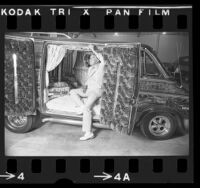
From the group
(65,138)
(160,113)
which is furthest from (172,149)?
(65,138)

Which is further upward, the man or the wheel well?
the man

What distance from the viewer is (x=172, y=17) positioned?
254 inches

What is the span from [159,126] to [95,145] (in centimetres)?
88

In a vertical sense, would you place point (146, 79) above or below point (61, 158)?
above

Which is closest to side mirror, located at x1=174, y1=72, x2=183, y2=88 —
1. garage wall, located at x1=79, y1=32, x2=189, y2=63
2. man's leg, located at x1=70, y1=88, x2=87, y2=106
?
garage wall, located at x1=79, y1=32, x2=189, y2=63

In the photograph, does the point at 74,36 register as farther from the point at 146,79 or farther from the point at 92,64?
the point at 146,79

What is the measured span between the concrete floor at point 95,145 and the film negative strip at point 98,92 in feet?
0.04

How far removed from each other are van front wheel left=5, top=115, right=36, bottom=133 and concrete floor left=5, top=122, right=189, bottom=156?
95 mm

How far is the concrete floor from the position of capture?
644cm

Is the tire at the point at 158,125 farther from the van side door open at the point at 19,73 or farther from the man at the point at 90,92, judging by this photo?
the van side door open at the point at 19,73

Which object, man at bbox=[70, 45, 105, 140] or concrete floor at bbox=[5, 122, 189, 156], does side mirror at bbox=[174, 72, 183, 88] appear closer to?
concrete floor at bbox=[5, 122, 189, 156]

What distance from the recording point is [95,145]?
644 centimetres

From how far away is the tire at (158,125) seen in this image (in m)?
6.43

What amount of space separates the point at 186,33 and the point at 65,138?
2112 millimetres
